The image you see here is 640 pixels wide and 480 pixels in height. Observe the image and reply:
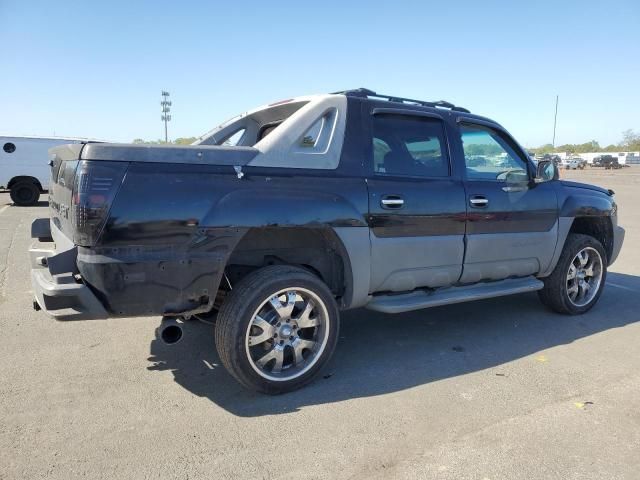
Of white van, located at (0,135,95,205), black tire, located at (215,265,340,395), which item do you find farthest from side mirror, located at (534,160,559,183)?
white van, located at (0,135,95,205)

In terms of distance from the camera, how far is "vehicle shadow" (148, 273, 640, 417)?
3.33 metres

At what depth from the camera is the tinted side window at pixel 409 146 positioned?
377 cm

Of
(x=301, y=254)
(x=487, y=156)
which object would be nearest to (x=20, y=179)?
(x=301, y=254)

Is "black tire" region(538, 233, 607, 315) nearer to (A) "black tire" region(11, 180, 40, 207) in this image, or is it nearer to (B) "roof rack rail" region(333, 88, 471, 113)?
(B) "roof rack rail" region(333, 88, 471, 113)

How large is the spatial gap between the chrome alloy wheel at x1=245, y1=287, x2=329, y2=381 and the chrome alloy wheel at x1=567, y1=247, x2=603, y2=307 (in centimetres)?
297

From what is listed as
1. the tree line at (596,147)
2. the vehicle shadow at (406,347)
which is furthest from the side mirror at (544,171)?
the tree line at (596,147)

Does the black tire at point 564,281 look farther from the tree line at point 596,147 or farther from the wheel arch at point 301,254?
the tree line at point 596,147

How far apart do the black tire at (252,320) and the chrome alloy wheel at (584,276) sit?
2971 millimetres

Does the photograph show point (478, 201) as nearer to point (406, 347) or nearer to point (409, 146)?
point (409, 146)

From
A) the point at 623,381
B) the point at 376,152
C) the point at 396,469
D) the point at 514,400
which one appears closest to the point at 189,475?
the point at 396,469

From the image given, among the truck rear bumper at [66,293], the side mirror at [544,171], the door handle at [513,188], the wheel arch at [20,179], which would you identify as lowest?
the truck rear bumper at [66,293]

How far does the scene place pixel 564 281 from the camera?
16.1 ft

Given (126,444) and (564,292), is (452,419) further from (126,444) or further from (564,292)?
(564,292)

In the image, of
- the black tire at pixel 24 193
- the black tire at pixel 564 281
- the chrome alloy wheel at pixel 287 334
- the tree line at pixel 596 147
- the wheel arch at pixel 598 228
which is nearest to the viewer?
the chrome alloy wheel at pixel 287 334
